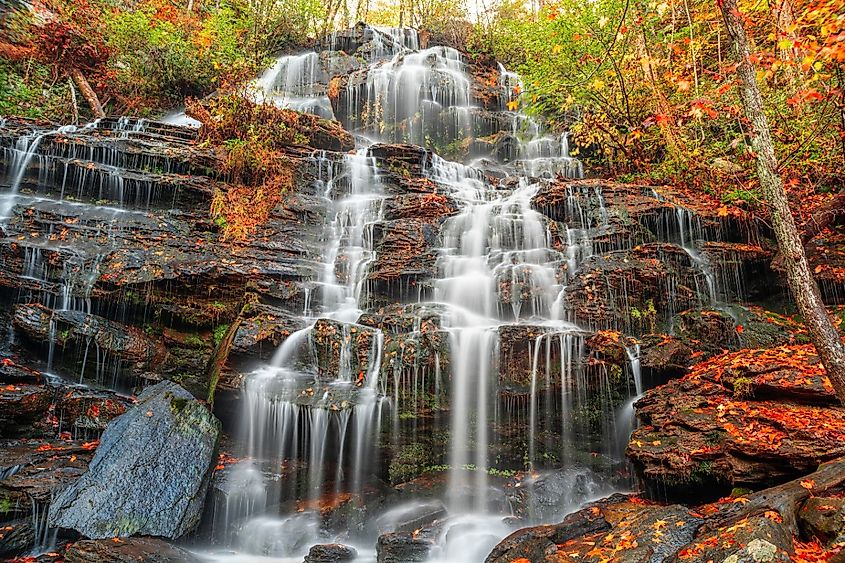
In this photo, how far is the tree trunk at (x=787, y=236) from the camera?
4.09 m

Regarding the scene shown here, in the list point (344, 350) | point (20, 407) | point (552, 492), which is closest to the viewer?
point (552, 492)

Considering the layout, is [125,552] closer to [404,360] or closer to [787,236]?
[404,360]

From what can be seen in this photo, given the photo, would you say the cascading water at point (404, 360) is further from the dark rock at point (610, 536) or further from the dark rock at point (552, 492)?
the dark rock at point (610, 536)

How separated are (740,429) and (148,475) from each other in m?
7.11

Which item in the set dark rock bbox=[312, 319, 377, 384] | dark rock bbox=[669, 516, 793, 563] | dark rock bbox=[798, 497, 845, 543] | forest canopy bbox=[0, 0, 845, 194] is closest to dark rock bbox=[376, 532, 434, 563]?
dark rock bbox=[312, 319, 377, 384]

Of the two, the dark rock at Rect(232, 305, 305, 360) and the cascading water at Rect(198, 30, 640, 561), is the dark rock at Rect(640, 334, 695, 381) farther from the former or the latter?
the dark rock at Rect(232, 305, 305, 360)

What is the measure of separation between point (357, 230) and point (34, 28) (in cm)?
1329

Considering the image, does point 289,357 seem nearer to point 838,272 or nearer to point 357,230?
point 357,230

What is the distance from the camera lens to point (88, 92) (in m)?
15.8

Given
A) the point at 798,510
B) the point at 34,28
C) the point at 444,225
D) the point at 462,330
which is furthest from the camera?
the point at 34,28

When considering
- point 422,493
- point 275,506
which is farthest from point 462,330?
point 275,506

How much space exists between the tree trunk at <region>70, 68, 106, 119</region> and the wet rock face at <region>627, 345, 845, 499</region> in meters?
18.1

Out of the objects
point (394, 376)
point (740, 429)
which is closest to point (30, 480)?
point (394, 376)

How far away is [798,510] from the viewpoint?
3805mm
